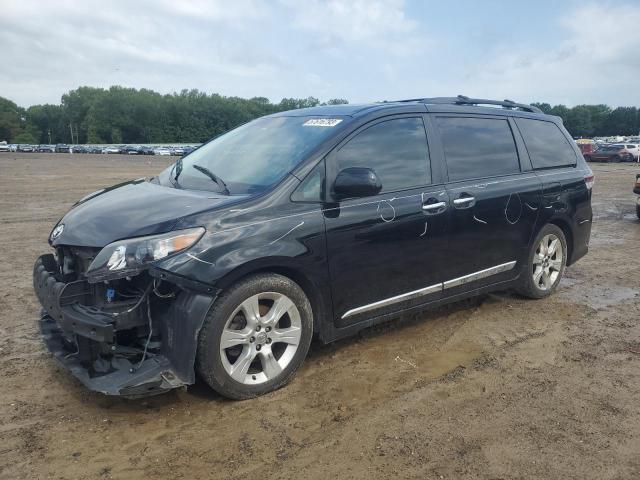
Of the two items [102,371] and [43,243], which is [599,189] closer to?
[43,243]

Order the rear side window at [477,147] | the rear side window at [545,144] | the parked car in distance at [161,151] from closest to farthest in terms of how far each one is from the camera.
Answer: the rear side window at [477,147] → the rear side window at [545,144] → the parked car in distance at [161,151]

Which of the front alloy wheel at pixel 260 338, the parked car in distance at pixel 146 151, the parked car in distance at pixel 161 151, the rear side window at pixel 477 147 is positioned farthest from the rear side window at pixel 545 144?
the parked car in distance at pixel 146 151

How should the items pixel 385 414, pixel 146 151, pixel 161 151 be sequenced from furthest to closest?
pixel 146 151 < pixel 161 151 < pixel 385 414

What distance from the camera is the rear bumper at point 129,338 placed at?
10.3 feet

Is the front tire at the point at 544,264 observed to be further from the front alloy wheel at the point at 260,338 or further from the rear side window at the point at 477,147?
the front alloy wheel at the point at 260,338

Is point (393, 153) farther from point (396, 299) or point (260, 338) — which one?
point (260, 338)

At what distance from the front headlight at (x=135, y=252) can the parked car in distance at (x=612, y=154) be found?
42.9 metres

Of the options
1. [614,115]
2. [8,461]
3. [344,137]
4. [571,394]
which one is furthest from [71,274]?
[614,115]

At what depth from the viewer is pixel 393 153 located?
429 cm

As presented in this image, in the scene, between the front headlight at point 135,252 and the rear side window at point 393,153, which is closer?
the front headlight at point 135,252

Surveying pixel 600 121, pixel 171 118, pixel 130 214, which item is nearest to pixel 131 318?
pixel 130 214

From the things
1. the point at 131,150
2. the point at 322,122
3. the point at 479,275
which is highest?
the point at 322,122

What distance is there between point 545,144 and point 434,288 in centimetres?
225

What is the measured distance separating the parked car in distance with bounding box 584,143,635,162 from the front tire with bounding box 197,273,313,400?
139ft
